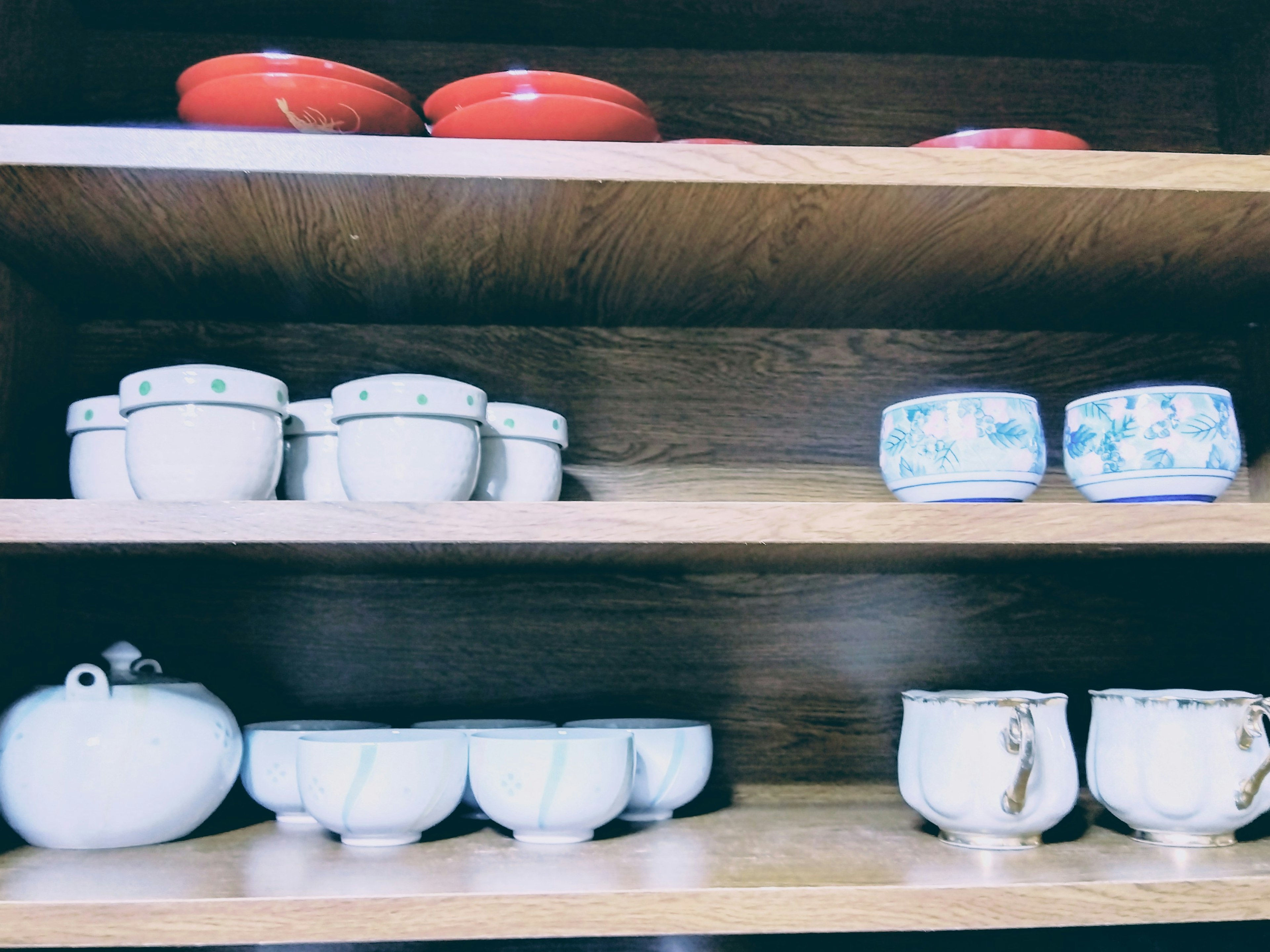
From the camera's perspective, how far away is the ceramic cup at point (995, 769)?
2.64 feet

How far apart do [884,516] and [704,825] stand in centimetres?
36

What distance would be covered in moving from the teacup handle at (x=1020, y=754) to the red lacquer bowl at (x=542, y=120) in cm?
61

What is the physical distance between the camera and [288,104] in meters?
0.82

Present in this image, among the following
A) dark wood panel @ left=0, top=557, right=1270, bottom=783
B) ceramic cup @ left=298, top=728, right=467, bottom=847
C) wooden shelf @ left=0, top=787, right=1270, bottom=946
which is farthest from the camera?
dark wood panel @ left=0, top=557, right=1270, bottom=783

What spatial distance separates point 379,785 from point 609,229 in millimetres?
519

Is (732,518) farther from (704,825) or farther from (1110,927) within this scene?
(1110,927)

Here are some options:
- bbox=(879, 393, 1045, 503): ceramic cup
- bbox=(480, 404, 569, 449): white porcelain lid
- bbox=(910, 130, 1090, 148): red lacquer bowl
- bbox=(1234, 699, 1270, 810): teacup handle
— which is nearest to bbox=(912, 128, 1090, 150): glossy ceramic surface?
bbox=(910, 130, 1090, 148): red lacquer bowl

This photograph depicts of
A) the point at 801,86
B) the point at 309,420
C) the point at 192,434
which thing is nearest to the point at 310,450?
the point at 309,420

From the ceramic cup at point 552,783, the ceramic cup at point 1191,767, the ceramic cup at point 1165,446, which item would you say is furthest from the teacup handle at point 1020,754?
the ceramic cup at point 552,783

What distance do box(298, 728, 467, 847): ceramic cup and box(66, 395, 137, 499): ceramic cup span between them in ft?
0.97

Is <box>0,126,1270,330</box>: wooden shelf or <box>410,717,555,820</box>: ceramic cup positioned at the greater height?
<box>0,126,1270,330</box>: wooden shelf

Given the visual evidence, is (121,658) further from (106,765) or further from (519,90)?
(519,90)

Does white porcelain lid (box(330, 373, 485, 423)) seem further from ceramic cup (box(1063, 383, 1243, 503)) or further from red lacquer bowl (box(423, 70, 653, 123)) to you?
ceramic cup (box(1063, 383, 1243, 503))

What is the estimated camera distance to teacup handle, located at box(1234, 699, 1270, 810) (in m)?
0.80
